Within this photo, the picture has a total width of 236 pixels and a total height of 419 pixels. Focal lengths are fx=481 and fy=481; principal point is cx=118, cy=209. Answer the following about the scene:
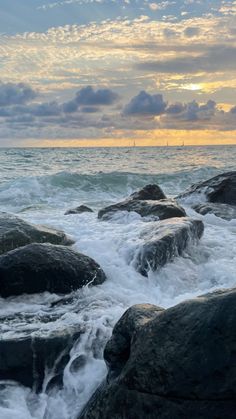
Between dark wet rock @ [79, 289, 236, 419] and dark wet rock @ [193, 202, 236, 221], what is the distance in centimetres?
934

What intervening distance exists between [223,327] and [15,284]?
382 cm

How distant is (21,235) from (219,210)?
7.04m

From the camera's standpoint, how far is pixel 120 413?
4.05 metres

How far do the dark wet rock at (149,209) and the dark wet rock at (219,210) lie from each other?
163cm

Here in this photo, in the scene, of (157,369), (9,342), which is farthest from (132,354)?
(9,342)

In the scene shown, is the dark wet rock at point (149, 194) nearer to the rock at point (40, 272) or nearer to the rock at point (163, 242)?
the rock at point (163, 242)

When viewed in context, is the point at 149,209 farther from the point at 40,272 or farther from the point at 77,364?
the point at 77,364

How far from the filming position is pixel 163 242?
8.54 meters

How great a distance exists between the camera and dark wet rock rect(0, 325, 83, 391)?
498 centimetres

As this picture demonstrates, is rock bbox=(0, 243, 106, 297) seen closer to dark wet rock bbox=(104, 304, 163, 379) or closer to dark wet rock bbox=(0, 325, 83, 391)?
dark wet rock bbox=(0, 325, 83, 391)

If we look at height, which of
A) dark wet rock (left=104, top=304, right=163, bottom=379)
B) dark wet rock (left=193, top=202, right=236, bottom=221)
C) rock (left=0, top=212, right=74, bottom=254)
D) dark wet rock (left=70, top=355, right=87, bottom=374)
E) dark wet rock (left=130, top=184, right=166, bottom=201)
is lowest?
dark wet rock (left=193, top=202, right=236, bottom=221)

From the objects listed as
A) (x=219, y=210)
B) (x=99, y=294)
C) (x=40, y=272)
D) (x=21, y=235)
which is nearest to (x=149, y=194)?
(x=219, y=210)

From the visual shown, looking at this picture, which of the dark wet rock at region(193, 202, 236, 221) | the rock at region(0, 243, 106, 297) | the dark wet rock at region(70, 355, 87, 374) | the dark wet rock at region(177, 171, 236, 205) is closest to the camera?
the dark wet rock at region(70, 355, 87, 374)

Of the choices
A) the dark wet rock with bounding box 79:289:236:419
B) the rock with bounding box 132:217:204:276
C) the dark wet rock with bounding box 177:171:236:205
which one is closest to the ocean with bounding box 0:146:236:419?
the rock with bounding box 132:217:204:276
